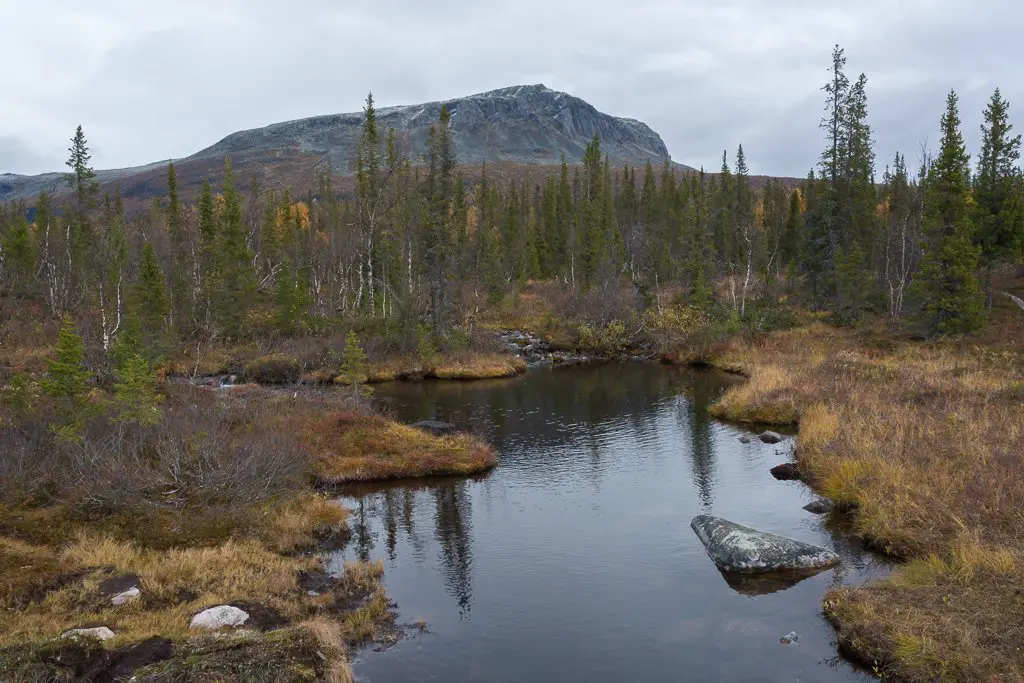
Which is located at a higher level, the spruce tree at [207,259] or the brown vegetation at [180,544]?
the spruce tree at [207,259]

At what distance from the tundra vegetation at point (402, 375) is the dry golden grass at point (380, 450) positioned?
0.13 metres

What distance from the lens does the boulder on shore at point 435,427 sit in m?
30.8

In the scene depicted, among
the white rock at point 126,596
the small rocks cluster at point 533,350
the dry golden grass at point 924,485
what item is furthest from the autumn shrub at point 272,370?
the white rock at point 126,596

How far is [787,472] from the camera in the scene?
24781mm

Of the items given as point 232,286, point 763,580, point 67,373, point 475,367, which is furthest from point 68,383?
point 232,286

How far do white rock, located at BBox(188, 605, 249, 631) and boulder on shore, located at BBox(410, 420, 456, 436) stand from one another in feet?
55.3

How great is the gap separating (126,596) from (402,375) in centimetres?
3459

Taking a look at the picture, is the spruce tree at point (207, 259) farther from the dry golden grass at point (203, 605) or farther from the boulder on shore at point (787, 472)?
the boulder on shore at point (787, 472)

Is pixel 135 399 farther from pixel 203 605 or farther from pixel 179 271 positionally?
pixel 179 271

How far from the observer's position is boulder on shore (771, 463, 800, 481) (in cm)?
2459

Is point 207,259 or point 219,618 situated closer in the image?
point 219,618

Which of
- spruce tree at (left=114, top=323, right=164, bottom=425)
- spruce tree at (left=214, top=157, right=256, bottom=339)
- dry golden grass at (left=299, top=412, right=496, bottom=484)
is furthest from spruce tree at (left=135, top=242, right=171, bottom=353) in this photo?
spruce tree at (left=114, top=323, right=164, bottom=425)

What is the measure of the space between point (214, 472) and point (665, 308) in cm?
5033

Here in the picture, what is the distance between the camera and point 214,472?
19.3 metres
